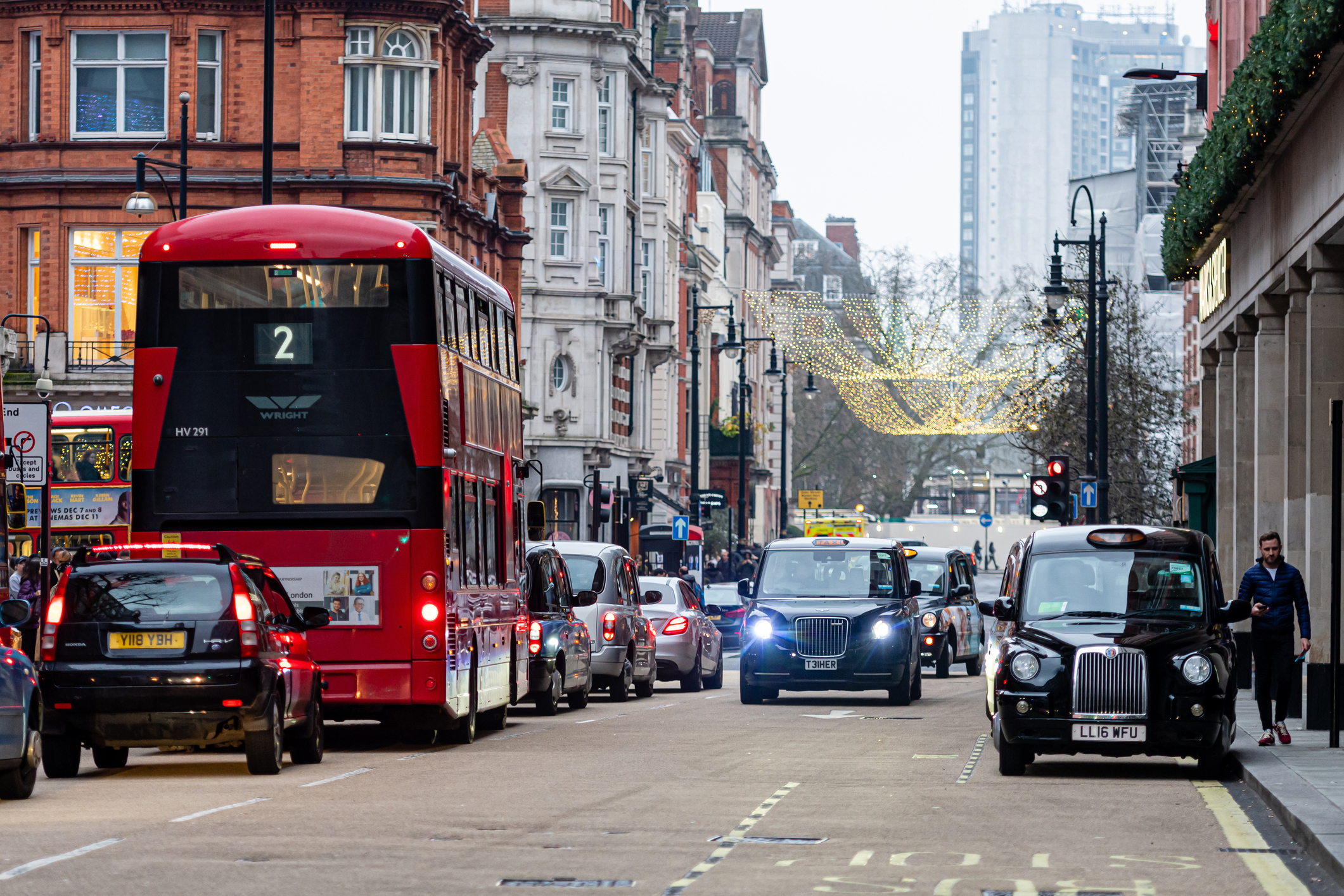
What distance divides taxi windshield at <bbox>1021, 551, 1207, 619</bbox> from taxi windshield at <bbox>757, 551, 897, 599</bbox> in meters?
9.59

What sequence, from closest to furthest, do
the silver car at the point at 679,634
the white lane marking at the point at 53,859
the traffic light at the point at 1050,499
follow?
the white lane marking at the point at 53,859
the traffic light at the point at 1050,499
the silver car at the point at 679,634

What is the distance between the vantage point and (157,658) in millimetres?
15859

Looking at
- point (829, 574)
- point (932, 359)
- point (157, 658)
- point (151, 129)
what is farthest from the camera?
point (932, 359)

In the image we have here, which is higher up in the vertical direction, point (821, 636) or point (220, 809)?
point (821, 636)

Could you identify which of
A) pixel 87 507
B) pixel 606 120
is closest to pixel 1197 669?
pixel 87 507

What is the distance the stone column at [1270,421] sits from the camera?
26.3 m

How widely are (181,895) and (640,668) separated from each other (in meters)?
20.0

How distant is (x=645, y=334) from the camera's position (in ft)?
232

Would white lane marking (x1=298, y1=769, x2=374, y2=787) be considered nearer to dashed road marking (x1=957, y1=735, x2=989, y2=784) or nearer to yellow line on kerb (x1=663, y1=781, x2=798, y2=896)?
yellow line on kerb (x1=663, y1=781, x2=798, y2=896)

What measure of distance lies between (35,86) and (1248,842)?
40.1 m

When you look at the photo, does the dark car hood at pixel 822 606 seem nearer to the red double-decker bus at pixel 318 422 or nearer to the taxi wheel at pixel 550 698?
the taxi wheel at pixel 550 698

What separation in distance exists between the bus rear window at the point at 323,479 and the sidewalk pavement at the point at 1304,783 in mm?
7272

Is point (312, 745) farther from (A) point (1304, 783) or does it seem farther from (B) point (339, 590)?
(A) point (1304, 783)

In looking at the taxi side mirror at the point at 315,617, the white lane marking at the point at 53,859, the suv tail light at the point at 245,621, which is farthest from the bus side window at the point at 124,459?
the white lane marking at the point at 53,859
